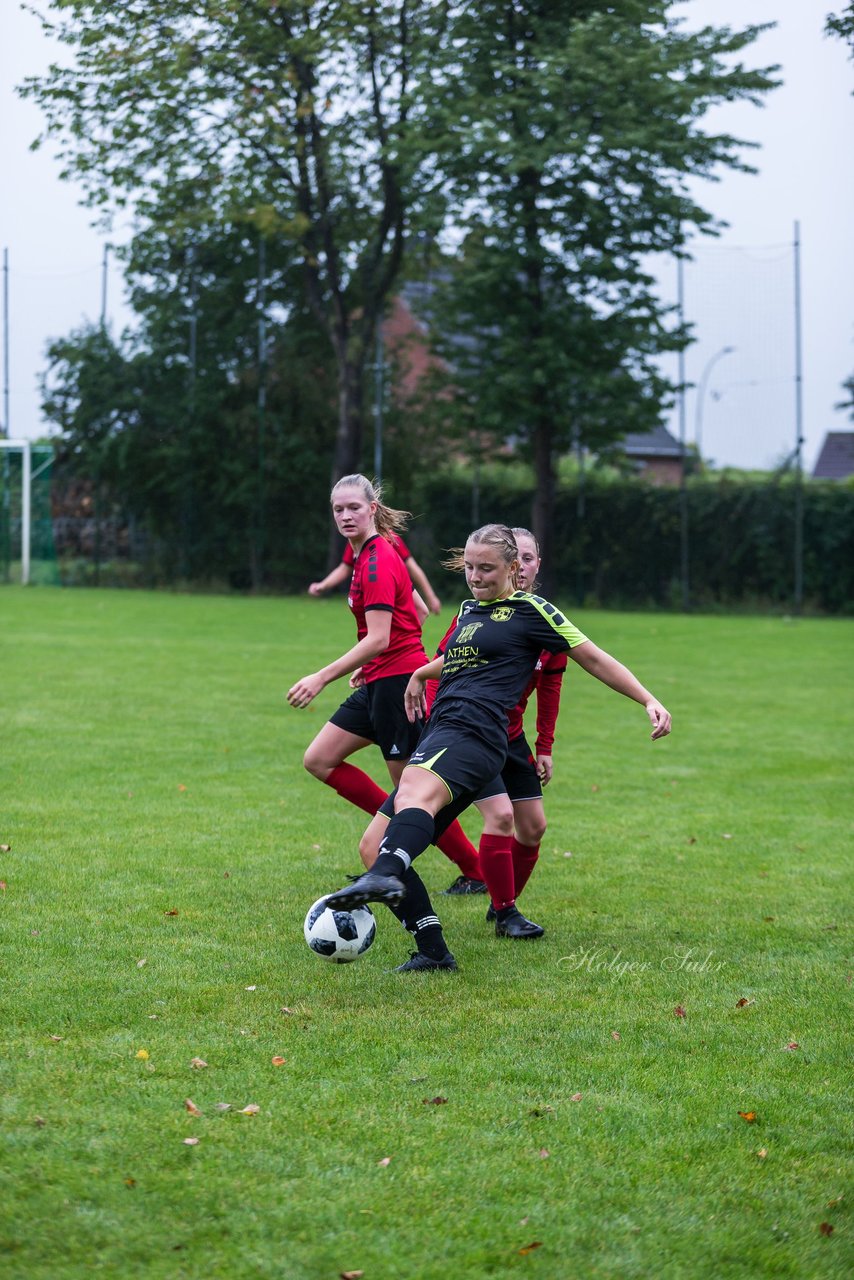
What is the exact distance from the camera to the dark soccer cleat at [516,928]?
5.81 meters

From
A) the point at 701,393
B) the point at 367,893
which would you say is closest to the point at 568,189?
the point at 701,393

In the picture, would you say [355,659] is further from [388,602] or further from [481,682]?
[481,682]

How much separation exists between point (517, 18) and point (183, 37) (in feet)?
21.7

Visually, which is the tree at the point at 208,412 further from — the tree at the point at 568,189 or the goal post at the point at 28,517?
the tree at the point at 568,189

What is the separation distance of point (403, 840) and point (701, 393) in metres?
25.1

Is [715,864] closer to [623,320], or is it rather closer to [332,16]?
[623,320]

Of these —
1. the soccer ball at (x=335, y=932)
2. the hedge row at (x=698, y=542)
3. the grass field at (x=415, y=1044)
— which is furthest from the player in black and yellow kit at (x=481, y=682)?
the hedge row at (x=698, y=542)

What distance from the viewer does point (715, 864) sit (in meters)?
7.38

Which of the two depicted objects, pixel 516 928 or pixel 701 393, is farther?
pixel 701 393

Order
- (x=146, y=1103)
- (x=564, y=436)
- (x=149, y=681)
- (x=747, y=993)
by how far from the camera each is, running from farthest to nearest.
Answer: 1. (x=564, y=436)
2. (x=149, y=681)
3. (x=747, y=993)
4. (x=146, y=1103)

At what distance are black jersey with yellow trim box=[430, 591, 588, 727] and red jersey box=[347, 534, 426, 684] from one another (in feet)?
1.98

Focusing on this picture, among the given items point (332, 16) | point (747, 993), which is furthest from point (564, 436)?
point (747, 993)

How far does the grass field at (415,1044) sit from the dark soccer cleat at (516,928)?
10cm

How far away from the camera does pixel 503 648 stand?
5.40m
